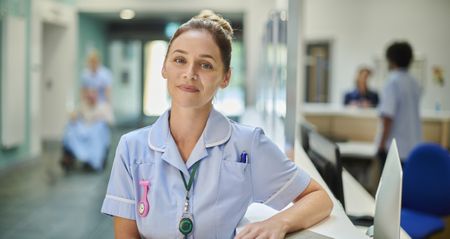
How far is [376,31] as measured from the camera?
8.88 m

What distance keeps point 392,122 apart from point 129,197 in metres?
2.90

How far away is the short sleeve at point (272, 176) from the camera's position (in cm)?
125

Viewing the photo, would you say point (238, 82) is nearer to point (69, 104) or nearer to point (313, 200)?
point (69, 104)

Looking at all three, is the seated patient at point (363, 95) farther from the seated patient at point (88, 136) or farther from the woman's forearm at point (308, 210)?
the woman's forearm at point (308, 210)

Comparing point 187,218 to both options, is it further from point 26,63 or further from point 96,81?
point 26,63

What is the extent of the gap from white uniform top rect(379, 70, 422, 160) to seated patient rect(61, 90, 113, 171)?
397 centimetres

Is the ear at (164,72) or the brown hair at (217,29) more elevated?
the brown hair at (217,29)

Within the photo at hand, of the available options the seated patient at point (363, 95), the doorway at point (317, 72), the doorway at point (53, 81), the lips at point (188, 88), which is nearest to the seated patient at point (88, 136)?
the doorway at point (53, 81)

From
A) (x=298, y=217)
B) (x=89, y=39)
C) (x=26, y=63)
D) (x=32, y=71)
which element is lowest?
(x=298, y=217)

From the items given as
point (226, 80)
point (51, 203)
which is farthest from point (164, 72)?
point (51, 203)

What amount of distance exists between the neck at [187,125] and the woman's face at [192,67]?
50mm

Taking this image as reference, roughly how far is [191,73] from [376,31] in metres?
8.32

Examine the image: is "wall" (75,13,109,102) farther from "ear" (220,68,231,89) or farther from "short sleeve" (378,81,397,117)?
"ear" (220,68,231,89)

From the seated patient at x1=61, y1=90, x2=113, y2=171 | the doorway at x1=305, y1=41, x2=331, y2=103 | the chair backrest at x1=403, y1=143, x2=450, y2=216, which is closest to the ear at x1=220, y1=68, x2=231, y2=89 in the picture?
the chair backrest at x1=403, y1=143, x2=450, y2=216
